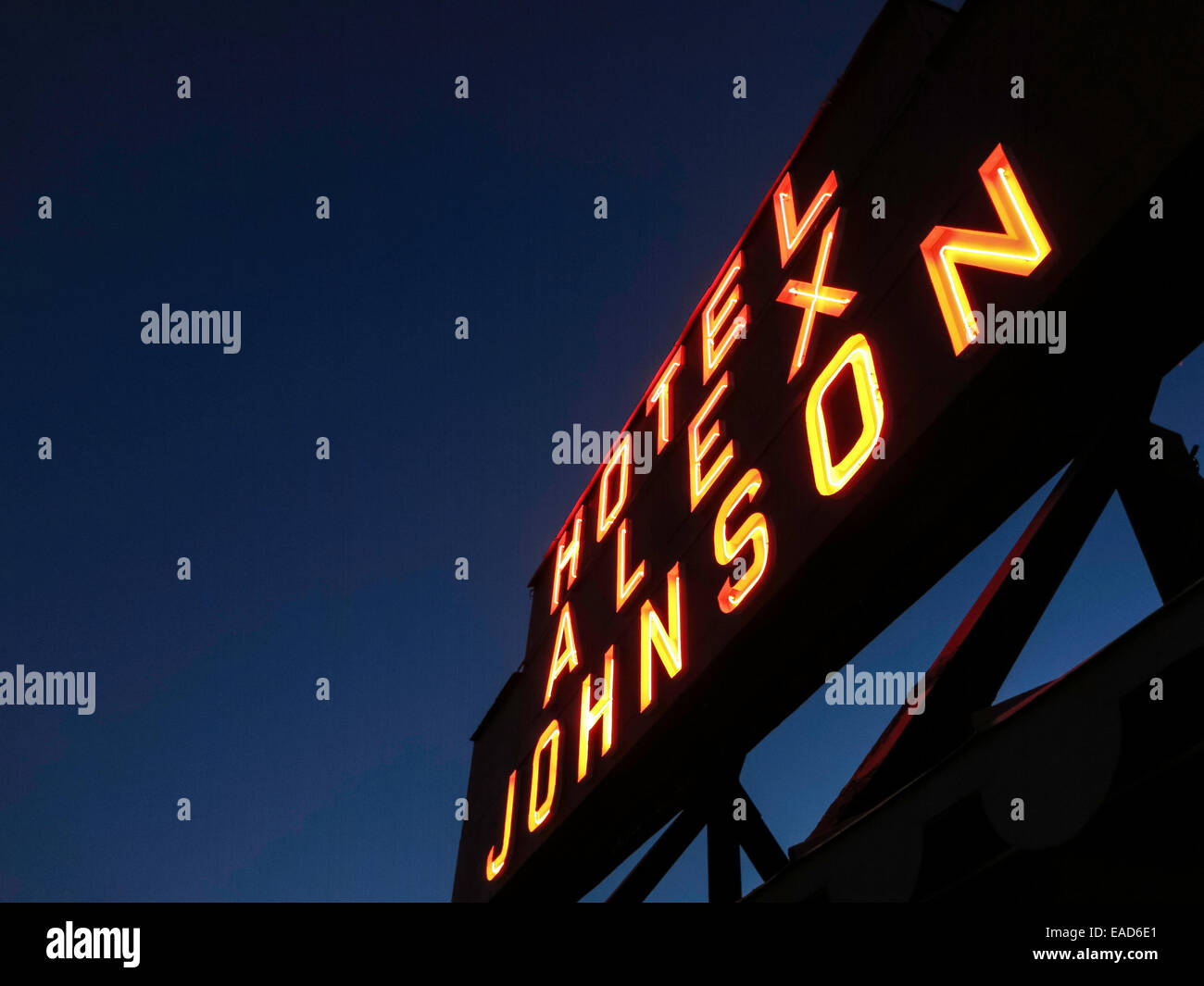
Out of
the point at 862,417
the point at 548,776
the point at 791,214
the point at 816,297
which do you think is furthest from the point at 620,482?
the point at 862,417

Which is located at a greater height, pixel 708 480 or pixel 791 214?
pixel 791 214

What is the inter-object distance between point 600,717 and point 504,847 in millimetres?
1892

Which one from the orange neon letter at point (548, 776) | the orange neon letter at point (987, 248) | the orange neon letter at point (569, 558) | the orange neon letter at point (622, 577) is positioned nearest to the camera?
the orange neon letter at point (987, 248)

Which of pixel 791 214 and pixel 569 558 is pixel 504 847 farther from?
pixel 791 214

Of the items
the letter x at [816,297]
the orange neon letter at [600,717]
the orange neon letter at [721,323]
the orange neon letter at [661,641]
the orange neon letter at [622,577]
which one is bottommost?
the orange neon letter at [600,717]

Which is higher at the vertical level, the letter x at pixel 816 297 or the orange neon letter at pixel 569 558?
the letter x at pixel 816 297

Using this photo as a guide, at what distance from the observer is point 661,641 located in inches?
257

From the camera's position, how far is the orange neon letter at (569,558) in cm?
904

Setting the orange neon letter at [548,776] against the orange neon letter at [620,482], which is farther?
the orange neon letter at [620,482]

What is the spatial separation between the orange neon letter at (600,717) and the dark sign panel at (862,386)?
0.03 m

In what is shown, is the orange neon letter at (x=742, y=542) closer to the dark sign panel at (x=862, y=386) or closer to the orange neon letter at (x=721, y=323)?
the dark sign panel at (x=862, y=386)

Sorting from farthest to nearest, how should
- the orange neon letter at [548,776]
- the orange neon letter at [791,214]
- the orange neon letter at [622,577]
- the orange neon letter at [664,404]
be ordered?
the orange neon letter at [664,404], the orange neon letter at [548,776], the orange neon letter at [622,577], the orange neon letter at [791,214]

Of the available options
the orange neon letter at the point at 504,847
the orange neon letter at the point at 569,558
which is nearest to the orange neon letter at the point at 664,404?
the orange neon letter at the point at 569,558
